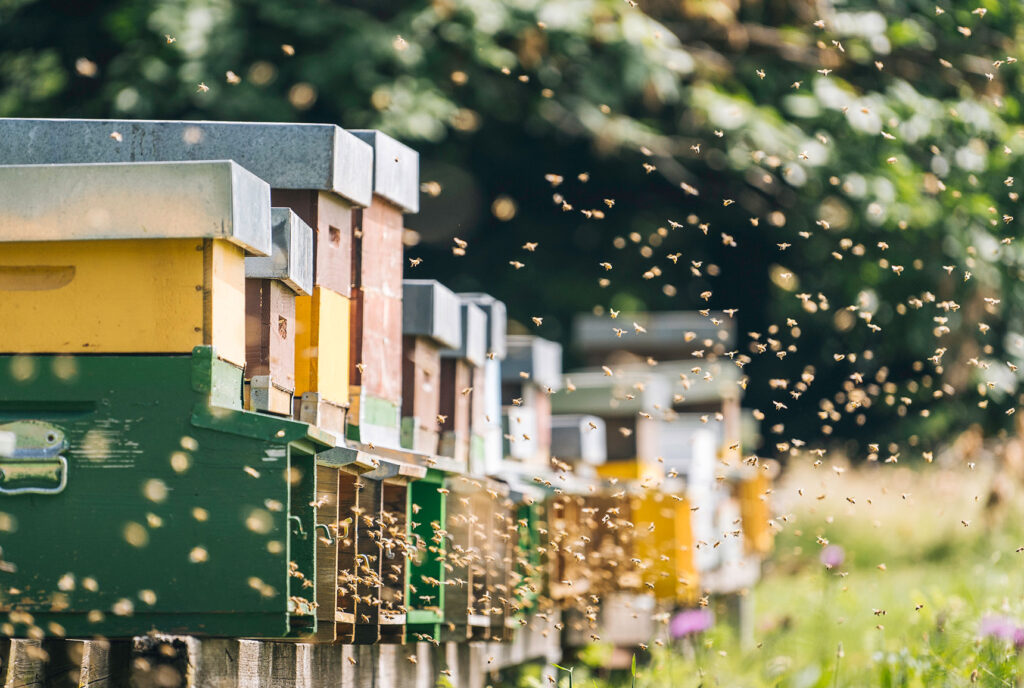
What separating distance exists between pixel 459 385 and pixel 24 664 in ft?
6.07

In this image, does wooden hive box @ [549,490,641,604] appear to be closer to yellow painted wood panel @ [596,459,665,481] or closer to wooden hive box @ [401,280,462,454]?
yellow painted wood panel @ [596,459,665,481]

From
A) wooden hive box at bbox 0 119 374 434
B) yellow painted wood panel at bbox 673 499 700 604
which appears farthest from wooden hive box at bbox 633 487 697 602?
wooden hive box at bbox 0 119 374 434

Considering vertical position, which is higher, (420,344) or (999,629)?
(420,344)

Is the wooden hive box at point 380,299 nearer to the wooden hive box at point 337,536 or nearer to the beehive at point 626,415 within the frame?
the wooden hive box at point 337,536

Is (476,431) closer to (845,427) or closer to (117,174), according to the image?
(117,174)

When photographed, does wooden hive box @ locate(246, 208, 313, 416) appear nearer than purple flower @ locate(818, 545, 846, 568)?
Yes

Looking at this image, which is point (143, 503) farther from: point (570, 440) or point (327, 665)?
point (570, 440)

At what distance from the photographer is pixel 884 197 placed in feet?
28.0

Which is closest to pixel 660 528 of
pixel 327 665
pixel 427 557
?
pixel 427 557

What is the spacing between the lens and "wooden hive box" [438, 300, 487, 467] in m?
3.86

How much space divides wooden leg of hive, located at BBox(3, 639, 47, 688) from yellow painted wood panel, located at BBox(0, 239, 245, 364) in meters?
0.56

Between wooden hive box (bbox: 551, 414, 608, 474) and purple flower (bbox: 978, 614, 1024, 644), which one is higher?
wooden hive box (bbox: 551, 414, 608, 474)

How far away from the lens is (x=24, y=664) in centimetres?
229

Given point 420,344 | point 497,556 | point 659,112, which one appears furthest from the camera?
point 659,112
